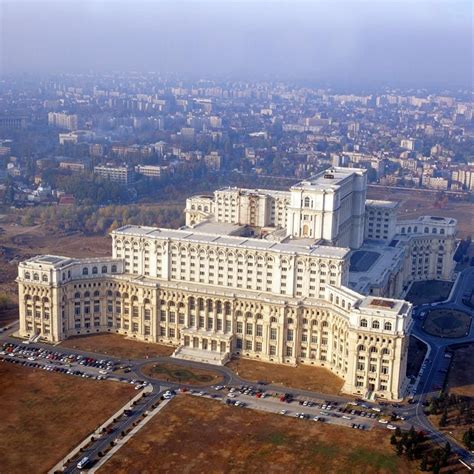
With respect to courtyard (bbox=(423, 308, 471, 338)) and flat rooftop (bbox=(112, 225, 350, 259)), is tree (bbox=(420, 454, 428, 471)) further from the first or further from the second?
courtyard (bbox=(423, 308, 471, 338))

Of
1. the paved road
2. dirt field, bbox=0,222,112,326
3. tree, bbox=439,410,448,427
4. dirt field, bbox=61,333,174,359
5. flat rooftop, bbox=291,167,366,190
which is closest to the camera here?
the paved road

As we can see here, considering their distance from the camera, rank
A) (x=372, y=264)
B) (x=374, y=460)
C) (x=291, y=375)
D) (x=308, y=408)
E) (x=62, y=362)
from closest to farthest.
A: (x=374, y=460), (x=308, y=408), (x=291, y=375), (x=62, y=362), (x=372, y=264)

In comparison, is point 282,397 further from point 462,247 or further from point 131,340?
point 462,247

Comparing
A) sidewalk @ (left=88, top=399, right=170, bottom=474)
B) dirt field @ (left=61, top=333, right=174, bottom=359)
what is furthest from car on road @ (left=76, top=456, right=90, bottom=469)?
dirt field @ (left=61, top=333, right=174, bottom=359)

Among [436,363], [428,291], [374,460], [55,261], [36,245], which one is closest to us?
[374,460]

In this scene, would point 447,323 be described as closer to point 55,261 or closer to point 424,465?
point 424,465

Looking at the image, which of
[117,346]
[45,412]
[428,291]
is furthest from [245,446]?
[428,291]

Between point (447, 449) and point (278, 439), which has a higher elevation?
point (447, 449)
